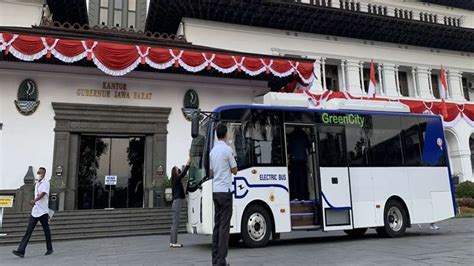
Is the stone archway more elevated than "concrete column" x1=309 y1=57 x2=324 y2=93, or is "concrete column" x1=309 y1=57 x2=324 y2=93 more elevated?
"concrete column" x1=309 y1=57 x2=324 y2=93

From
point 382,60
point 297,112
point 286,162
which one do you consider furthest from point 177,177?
point 382,60

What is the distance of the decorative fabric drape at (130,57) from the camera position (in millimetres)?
14695

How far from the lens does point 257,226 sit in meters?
9.66

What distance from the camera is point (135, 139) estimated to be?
62.5 ft

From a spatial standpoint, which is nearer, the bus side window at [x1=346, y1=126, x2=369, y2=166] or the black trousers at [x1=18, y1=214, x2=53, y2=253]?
the black trousers at [x1=18, y1=214, x2=53, y2=253]

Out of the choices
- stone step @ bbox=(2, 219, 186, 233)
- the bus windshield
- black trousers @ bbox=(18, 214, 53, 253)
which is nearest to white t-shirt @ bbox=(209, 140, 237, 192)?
the bus windshield

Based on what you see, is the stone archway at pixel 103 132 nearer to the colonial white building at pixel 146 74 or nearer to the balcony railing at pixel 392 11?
the colonial white building at pixel 146 74

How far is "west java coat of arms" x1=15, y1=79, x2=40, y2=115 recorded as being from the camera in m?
16.5

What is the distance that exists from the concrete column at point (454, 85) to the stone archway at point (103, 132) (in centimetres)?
2377

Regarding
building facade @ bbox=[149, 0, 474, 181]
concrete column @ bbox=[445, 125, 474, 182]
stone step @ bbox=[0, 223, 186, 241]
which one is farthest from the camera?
concrete column @ bbox=[445, 125, 474, 182]

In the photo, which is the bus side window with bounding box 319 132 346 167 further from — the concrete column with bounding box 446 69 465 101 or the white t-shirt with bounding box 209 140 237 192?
the concrete column with bounding box 446 69 465 101

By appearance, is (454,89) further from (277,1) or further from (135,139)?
(135,139)

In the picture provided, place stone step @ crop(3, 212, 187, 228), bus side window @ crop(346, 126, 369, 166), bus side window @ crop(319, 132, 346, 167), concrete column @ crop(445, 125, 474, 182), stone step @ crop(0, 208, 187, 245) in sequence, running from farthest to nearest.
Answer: concrete column @ crop(445, 125, 474, 182) → stone step @ crop(3, 212, 187, 228) → stone step @ crop(0, 208, 187, 245) → bus side window @ crop(346, 126, 369, 166) → bus side window @ crop(319, 132, 346, 167)

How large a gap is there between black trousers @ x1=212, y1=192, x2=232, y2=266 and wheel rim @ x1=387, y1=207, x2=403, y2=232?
280 inches
